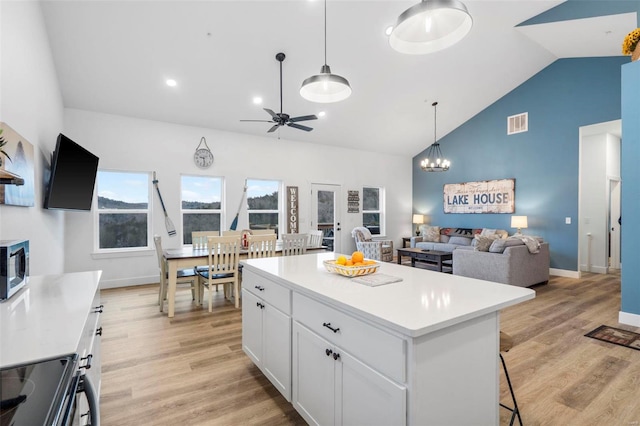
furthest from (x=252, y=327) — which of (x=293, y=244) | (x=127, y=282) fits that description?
(x=127, y=282)

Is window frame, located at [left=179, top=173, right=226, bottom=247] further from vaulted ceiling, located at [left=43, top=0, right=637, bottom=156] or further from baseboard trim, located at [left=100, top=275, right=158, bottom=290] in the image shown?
vaulted ceiling, located at [left=43, top=0, right=637, bottom=156]

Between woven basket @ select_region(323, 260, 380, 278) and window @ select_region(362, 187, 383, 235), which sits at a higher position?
window @ select_region(362, 187, 383, 235)

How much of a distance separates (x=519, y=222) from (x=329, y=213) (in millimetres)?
4001

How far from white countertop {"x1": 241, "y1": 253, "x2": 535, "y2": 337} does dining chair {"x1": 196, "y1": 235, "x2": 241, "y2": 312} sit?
6.28 ft

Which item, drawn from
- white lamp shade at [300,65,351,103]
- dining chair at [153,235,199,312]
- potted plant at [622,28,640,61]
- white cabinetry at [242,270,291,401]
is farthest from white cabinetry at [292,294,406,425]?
potted plant at [622,28,640,61]

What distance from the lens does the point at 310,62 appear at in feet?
15.1

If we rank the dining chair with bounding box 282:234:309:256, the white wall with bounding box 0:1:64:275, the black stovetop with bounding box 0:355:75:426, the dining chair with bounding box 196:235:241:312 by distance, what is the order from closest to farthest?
1. the black stovetop with bounding box 0:355:75:426
2. the white wall with bounding box 0:1:64:275
3. the dining chair with bounding box 196:235:241:312
4. the dining chair with bounding box 282:234:309:256

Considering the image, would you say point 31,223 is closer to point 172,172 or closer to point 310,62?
point 172,172

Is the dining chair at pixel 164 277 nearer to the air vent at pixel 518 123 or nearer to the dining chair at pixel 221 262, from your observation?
the dining chair at pixel 221 262

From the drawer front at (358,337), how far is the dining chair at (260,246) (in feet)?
8.14

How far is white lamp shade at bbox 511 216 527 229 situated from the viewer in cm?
625

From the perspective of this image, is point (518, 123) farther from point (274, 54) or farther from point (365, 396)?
point (365, 396)

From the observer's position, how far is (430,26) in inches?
67.6

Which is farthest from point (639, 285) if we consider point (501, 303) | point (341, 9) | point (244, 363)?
point (341, 9)
